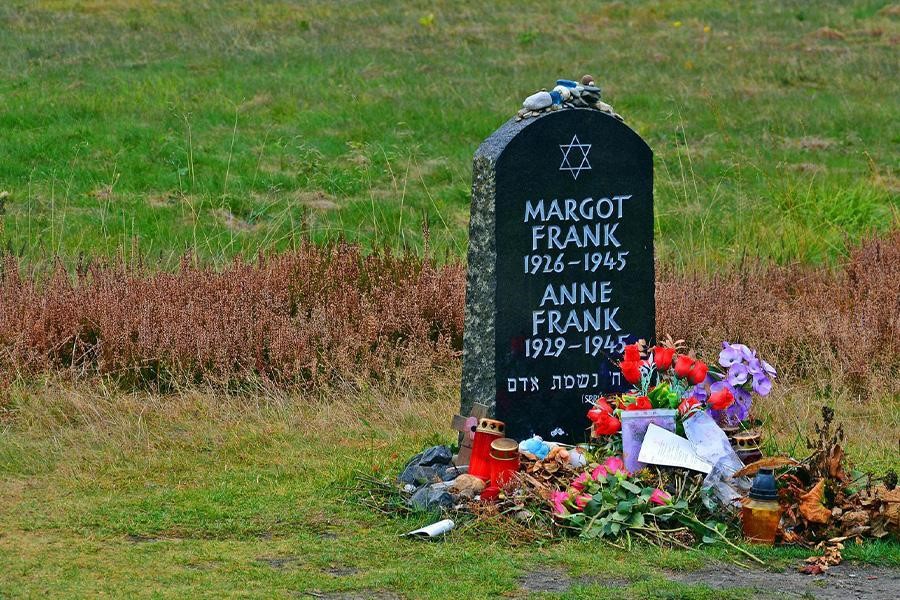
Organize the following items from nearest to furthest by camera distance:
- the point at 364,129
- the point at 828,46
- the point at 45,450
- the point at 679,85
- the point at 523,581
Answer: the point at 523,581, the point at 45,450, the point at 364,129, the point at 679,85, the point at 828,46

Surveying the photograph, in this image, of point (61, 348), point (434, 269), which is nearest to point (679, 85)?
point (434, 269)

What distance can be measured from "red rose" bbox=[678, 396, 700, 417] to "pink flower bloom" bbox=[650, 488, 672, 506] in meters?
0.50

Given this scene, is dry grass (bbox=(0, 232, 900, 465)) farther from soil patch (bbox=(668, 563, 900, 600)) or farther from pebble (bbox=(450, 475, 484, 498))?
soil patch (bbox=(668, 563, 900, 600))

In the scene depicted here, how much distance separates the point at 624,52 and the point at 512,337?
1815cm

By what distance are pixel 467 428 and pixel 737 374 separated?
130 cm

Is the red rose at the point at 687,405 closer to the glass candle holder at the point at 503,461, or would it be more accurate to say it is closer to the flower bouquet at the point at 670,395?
the flower bouquet at the point at 670,395

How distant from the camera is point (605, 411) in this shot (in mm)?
6348

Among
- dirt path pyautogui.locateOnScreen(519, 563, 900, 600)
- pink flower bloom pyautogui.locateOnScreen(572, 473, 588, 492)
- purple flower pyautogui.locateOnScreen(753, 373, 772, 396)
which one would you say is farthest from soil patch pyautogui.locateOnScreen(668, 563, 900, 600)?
purple flower pyautogui.locateOnScreen(753, 373, 772, 396)

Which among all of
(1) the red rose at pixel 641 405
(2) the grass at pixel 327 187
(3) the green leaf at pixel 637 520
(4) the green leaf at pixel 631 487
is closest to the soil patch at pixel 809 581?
(2) the grass at pixel 327 187

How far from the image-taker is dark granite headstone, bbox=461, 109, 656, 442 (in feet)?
21.4

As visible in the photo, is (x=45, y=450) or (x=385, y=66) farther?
(x=385, y=66)

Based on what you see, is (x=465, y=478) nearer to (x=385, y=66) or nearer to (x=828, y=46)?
(x=385, y=66)

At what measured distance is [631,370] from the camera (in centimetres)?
638

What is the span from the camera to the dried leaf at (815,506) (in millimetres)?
5656
